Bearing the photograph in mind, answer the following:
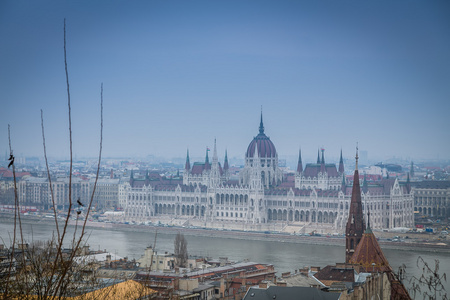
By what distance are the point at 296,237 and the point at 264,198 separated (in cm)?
1014

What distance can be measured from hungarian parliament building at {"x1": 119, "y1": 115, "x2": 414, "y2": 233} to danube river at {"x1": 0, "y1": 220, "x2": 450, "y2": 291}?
22.2 feet

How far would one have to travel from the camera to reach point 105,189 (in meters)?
76.6

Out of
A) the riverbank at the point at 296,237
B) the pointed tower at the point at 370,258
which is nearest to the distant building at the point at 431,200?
the riverbank at the point at 296,237

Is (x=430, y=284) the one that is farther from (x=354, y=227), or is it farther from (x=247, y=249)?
(x=247, y=249)

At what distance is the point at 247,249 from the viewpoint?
4428 centimetres

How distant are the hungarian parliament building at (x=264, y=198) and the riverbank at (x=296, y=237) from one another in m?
3.23

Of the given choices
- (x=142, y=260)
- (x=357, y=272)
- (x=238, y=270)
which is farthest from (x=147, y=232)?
(x=357, y=272)

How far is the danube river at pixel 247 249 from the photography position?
3719 centimetres

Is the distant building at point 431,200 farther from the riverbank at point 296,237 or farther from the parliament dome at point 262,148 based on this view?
the riverbank at point 296,237

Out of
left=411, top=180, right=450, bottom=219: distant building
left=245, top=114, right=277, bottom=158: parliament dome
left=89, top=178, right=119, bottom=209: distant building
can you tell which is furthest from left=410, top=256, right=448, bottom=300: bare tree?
left=89, top=178, right=119, bottom=209: distant building

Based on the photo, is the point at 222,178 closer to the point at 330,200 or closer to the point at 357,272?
the point at 330,200

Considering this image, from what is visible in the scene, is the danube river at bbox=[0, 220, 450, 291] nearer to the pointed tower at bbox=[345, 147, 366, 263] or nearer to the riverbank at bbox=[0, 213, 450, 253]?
the riverbank at bbox=[0, 213, 450, 253]

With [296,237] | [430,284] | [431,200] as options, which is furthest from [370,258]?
[431,200]

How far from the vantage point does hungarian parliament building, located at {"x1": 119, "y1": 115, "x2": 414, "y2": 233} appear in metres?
57.0
